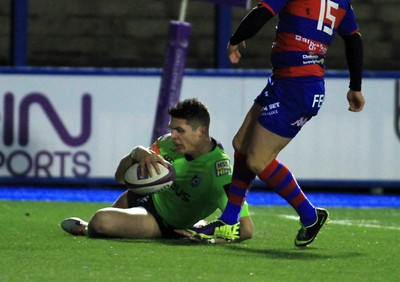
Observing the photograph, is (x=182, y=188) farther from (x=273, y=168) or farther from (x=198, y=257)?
(x=198, y=257)

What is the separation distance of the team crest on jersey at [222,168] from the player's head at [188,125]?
210 mm

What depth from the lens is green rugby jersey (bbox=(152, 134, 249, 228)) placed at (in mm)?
8828

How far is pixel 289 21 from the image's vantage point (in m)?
8.49

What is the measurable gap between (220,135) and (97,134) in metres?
1.34

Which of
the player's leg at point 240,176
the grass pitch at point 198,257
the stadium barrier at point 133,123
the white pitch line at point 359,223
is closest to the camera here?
the grass pitch at point 198,257

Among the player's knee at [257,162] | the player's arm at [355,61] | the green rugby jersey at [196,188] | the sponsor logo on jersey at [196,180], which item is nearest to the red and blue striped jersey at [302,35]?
the player's arm at [355,61]

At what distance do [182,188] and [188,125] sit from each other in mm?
463

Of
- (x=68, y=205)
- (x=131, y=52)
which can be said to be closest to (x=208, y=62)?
(x=131, y=52)

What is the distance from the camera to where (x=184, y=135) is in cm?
866

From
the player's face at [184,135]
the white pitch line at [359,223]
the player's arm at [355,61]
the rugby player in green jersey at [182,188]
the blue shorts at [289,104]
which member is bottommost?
the white pitch line at [359,223]

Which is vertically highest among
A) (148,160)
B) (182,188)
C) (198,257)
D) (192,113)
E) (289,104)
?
(289,104)

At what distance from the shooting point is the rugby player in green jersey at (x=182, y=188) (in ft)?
28.5

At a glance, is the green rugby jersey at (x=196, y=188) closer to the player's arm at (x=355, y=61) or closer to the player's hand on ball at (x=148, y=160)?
the player's hand on ball at (x=148, y=160)

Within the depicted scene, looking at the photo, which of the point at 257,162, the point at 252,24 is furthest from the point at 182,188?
the point at 252,24
